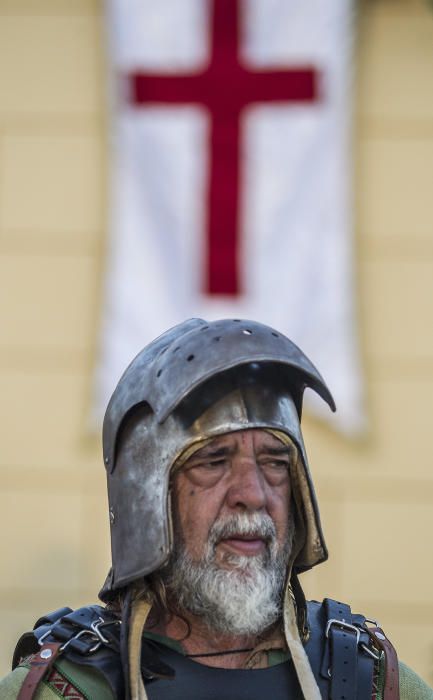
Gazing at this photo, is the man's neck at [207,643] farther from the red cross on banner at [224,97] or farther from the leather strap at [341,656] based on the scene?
the red cross on banner at [224,97]

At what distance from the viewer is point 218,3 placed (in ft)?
16.1

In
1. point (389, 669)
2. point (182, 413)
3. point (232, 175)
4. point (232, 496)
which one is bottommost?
point (389, 669)

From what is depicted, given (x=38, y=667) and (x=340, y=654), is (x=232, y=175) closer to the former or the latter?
(x=340, y=654)

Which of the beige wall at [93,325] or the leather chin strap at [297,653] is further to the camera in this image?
the beige wall at [93,325]

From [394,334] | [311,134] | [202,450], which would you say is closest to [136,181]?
[311,134]

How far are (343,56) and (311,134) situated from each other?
0.26 metres

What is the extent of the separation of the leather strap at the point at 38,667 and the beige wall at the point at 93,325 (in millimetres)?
2142

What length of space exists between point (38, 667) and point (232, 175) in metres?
2.55

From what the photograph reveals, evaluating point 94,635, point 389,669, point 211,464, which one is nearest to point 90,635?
point 94,635

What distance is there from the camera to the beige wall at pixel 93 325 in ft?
15.8

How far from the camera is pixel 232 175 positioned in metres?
4.92

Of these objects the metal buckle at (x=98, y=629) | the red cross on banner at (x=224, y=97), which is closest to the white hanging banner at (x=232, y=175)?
the red cross on banner at (x=224, y=97)

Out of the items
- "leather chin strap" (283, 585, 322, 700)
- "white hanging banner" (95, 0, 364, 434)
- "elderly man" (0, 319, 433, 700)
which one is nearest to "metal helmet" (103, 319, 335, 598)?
"elderly man" (0, 319, 433, 700)

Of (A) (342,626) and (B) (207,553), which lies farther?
(A) (342,626)
